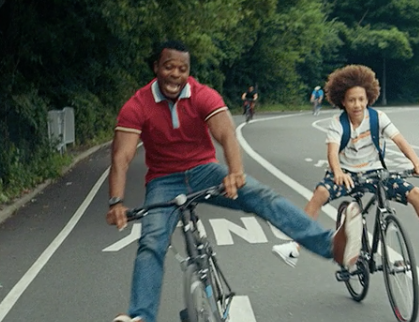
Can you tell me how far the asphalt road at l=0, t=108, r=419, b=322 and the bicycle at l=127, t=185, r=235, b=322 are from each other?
1.48 meters

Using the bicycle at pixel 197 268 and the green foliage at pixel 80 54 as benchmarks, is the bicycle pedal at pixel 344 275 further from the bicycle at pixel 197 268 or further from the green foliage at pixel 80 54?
the green foliage at pixel 80 54

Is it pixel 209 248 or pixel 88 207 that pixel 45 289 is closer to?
pixel 209 248

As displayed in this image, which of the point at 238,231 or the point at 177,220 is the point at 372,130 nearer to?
the point at 177,220

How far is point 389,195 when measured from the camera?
5.77 m

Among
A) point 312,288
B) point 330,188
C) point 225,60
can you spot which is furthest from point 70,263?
point 225,60

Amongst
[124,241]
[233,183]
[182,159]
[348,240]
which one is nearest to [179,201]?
[233,183]

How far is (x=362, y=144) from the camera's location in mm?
5922

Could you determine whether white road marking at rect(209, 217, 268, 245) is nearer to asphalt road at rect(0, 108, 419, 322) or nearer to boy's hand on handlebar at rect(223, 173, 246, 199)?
asphalt road at rect(0, 108, 419, 322)

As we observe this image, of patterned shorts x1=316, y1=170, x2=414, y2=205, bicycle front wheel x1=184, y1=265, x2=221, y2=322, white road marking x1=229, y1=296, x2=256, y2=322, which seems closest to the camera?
bicycle front wheel x1=184, y1=265, x2=221, y2=322

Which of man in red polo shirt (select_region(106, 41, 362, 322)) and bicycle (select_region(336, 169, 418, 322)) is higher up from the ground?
man in red polo shirt (select_region(106, 41, 362, 322))

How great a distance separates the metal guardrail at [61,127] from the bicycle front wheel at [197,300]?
15.1 meters

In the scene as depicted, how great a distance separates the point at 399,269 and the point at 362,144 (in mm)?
1008

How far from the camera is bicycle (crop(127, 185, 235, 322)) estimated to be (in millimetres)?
3998

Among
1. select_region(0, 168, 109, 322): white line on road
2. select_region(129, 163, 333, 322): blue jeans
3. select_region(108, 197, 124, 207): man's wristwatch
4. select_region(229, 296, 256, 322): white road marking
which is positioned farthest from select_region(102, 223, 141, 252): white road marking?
select_region(108, 197, 124, 207): man's wristwatch
